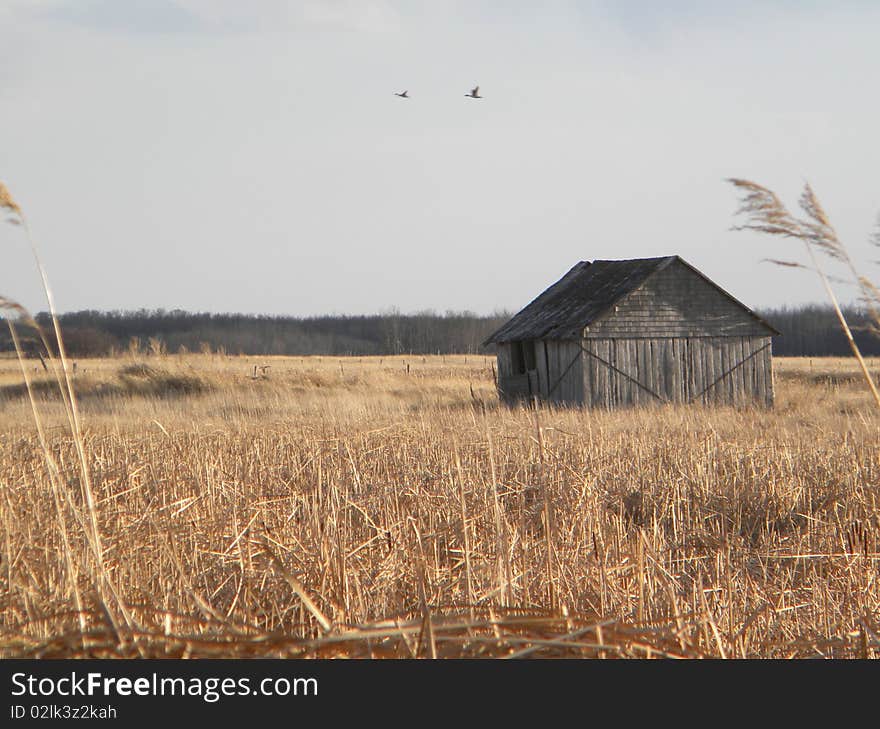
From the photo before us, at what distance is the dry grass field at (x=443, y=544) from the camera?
3.34 metres

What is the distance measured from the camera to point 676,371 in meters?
24.2

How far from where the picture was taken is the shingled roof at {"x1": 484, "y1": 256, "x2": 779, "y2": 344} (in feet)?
79.8

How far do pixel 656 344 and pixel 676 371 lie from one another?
82cm

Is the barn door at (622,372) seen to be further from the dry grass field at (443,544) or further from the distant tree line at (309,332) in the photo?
the distant tree line at (309,332)

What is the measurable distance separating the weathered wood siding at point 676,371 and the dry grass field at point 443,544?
31.6 ft

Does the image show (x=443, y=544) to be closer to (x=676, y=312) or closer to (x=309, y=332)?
(x=676, y=312)

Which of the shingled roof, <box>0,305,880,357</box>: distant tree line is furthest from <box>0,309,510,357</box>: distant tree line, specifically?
the shingled roof

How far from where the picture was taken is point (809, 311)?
5226 inches

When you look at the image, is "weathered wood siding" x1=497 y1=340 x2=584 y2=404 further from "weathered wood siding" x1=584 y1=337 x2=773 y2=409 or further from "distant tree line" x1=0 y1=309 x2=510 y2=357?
"distant tree line" x1=0 y1=309 x2=510 y2=357

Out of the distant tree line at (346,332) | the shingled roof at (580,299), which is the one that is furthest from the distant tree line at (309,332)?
the shingled roof at (580,299)

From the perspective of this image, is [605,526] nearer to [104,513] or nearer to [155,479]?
[104,513]

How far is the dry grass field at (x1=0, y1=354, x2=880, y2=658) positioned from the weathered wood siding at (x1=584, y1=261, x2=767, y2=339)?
10262 mm
